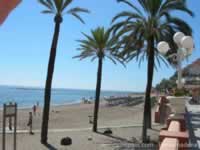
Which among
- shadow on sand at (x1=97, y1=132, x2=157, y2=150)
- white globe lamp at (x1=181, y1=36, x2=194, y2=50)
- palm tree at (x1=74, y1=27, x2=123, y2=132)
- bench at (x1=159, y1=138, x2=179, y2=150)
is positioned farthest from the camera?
palm tree at (x1=74, y1=27, x2=123, y2=132)

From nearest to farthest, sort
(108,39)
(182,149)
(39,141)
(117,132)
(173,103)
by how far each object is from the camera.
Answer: (182,149) → (173,103) → (39,141) → (117,132) → (108,39)

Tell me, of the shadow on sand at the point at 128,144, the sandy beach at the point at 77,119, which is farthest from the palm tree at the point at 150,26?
the sandy beach at the point at 77,119

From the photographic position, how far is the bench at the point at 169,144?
469cm

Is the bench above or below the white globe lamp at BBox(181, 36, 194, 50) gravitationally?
below

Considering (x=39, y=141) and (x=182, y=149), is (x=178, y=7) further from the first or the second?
(x=182, y=149)

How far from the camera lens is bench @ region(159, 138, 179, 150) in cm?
469

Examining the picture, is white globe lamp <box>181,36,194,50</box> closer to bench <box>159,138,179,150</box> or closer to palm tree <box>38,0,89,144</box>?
bench <box>159,138,179,150</box>

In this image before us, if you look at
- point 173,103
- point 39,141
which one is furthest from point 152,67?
point 173,103

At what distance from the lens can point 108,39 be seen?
1131 inches

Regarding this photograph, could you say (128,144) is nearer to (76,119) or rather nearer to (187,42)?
(187,42)

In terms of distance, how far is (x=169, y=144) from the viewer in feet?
16.1

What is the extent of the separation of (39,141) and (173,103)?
572 inches

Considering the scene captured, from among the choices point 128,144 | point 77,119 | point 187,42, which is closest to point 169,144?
point 187,42

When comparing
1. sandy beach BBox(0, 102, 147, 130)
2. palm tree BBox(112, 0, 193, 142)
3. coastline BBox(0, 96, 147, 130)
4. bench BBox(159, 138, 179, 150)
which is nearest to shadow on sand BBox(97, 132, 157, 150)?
palm tree BBox(112, 0, 193, 142)
